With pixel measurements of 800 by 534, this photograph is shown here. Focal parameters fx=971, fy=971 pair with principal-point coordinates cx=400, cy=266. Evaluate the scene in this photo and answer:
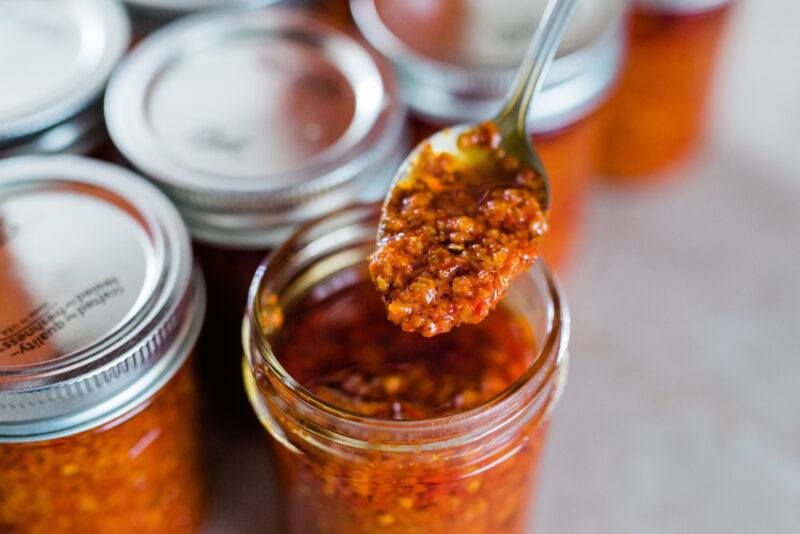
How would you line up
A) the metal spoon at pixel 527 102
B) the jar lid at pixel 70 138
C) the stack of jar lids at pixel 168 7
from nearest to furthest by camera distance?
the metal spoon at pixel 527 102 < the jar lid at pixel 70 138 < the stack of jar lids at pixel 168 7

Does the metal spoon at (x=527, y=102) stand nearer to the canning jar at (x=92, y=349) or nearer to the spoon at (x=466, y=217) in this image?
the spoon at (x=466, y=217)

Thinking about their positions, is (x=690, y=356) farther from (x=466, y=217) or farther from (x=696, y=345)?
(x=466, y=217)

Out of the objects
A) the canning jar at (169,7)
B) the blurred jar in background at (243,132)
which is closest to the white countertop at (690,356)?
the blurred jar in background at (243,132)

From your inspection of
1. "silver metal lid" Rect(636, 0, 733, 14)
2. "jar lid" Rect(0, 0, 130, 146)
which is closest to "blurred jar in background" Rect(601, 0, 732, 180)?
"silver metal lid" Rect(636, 0, 733, 14)

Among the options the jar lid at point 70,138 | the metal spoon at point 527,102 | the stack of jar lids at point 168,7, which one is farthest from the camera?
the stack of jar lids at point 168,7

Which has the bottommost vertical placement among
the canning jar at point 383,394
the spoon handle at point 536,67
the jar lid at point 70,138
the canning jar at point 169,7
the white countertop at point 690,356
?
the white countertop at point 690,356

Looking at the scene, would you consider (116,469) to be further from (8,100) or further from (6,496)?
(8,100)

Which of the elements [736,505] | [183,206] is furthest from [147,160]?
[736,505]
